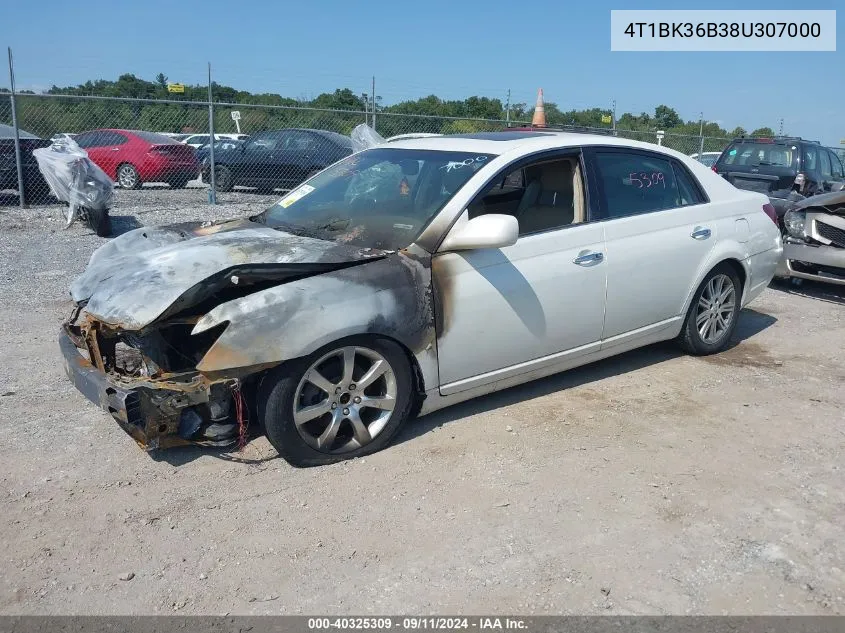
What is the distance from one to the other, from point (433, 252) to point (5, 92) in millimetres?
9713

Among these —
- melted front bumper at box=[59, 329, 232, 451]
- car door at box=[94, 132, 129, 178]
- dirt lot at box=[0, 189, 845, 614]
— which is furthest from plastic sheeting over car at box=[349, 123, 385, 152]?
melted front bumper at box=[59, 329, 232, 451]

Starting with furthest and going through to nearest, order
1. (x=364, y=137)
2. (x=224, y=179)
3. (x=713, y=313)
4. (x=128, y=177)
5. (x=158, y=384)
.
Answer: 1. (x=128, y=177)
2. (x=224, y=179)
3. (x=364, y=137)
4. (x=713, y=313)
5. (x=158, y=384)

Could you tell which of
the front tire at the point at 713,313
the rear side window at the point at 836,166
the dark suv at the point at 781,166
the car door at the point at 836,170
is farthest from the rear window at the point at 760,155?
the front tire at the point at 713,313

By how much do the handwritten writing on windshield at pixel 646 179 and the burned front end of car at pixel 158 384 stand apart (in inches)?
116

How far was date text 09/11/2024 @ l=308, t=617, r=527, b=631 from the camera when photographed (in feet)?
8.84

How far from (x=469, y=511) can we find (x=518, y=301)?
1320mm

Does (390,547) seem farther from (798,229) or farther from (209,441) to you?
(798,229)

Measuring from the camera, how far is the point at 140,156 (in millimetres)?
15586

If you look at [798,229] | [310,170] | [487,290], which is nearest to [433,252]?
[487,290]

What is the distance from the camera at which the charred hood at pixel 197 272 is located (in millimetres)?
3510

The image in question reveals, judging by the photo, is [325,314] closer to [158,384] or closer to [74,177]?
[158,384]

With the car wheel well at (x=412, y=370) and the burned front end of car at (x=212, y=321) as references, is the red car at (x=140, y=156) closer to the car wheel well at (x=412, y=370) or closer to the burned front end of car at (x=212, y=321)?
the burned front end of car at (x=212, y=321)

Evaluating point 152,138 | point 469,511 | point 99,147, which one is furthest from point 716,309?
point 99,147

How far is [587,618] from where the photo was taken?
2.75 metres
